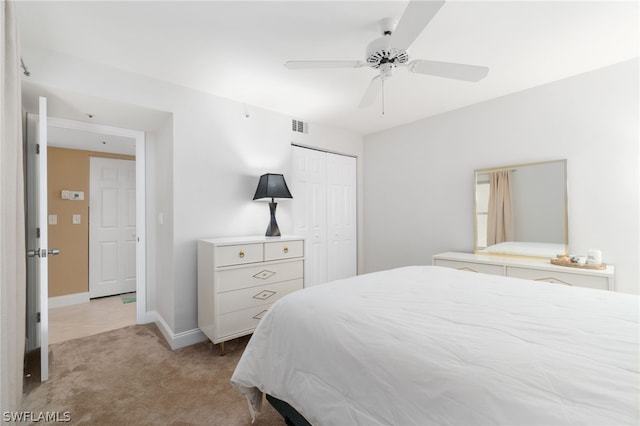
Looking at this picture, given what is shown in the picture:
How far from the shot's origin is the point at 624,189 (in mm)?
2293

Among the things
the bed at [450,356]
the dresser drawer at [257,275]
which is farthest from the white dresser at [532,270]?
the dresser drawer at [257,275]

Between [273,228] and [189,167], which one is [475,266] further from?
[189,167]

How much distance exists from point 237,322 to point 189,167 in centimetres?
151

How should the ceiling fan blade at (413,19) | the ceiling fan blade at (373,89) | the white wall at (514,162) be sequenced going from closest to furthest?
the ceiling fan blade at (413,19) → the ceiling fan blade at (373,89) → the white wall at (514,162)

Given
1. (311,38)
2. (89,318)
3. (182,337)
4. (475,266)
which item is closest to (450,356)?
(311,38)

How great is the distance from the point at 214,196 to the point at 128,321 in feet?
6.07

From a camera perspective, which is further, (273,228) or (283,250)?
(273,228)

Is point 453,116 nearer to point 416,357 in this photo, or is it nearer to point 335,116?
point 335,116

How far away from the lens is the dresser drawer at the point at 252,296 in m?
2.40

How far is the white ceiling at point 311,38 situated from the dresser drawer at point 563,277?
5.71 feet

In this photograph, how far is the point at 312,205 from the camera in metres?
3.73

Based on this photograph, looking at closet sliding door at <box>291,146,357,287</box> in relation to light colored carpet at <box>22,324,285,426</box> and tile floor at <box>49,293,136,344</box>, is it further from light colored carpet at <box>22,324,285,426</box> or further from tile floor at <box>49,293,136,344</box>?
tile floor at <box>49,293,136,344</box>

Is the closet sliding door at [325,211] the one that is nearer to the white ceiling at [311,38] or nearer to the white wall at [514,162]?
the white wall at [514,162]

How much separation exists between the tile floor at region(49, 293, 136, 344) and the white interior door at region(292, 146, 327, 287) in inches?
85.9
